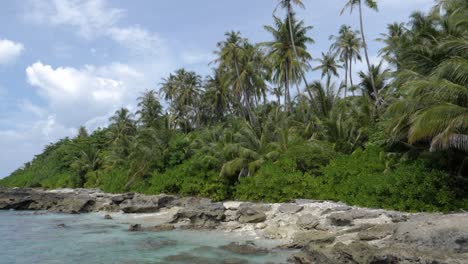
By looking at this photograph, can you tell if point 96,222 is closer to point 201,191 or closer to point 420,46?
point 201,191

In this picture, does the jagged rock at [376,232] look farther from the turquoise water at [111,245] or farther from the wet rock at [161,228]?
the wet rock at [161,228]

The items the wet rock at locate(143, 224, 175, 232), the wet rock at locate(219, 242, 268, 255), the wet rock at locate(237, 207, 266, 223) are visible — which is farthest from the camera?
the wet rock at locate(143, 224, 175, 232)

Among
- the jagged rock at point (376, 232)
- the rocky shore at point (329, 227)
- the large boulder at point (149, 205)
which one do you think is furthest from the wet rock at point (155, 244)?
the large boulder at point (149, 205)

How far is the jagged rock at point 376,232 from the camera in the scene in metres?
11.3

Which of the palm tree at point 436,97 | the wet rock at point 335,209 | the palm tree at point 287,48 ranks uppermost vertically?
the palm tree at point 287,48

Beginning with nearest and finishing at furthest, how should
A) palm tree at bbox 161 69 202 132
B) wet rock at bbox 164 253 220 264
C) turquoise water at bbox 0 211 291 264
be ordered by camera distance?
wet rock at bbox 164 253 220 264
turquoise water at bbox 0 211 291 264
palm tree at bbox 161 69 202 132

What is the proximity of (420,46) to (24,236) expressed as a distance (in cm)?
1982

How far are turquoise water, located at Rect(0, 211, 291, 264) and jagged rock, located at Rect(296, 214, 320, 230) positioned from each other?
2.07 m

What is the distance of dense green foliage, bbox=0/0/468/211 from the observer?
46.8ft

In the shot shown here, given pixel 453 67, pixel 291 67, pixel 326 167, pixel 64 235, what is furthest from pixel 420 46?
pixel 64 235

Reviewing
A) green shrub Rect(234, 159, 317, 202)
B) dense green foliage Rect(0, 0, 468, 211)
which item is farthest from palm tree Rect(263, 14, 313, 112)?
green shrub Rect(234, 159, 317, 202)

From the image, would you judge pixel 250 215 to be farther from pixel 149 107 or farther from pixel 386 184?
pixel 149 107

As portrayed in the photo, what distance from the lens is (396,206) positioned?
1506 centimetres

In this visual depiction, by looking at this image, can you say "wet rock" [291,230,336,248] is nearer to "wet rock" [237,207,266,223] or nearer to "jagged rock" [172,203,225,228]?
"wet rock" [237,207,266,223]
